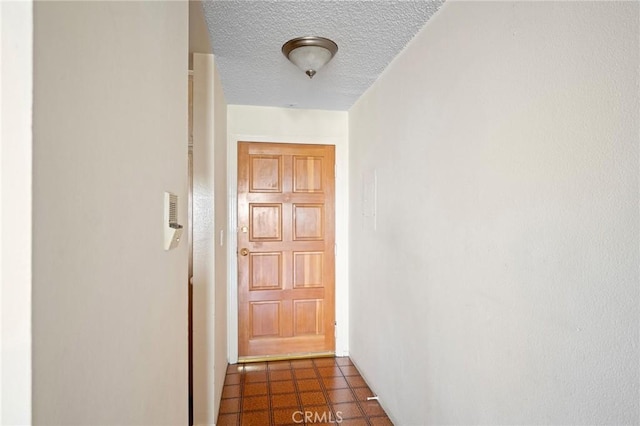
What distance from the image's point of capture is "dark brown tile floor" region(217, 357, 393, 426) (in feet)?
7.06

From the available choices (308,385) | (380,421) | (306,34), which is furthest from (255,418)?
(306,34)

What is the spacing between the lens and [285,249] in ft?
10.1

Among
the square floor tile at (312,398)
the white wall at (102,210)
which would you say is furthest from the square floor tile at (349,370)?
the white wall at (102,210)

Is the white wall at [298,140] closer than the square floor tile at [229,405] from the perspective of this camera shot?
No

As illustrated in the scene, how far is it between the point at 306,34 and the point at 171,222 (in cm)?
131

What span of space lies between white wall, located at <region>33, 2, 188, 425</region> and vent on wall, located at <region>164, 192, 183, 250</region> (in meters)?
0.03

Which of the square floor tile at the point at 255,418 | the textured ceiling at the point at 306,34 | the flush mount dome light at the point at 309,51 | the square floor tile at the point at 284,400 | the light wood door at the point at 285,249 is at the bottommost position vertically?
the square floor tile at the point at 255,418

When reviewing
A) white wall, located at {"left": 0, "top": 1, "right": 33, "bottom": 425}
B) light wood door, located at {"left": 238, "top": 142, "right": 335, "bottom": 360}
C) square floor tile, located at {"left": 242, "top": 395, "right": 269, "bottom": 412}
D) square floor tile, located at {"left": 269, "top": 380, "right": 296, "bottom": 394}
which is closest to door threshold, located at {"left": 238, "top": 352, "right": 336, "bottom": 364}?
light wood door, located at {"left": 238, "top": 142, "right": 335, "bottom": 360}

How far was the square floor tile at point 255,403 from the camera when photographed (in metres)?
2.27

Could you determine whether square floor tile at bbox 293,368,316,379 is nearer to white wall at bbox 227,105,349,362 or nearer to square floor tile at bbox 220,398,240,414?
white wall at bbox 227,105,349,362

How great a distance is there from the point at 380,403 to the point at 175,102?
87.8 inches

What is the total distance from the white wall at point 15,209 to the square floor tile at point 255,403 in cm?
219

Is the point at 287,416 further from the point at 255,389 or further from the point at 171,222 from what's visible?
the point at 171,222

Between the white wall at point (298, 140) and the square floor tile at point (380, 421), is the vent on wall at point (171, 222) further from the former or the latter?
the white wall at point (298, 140)
